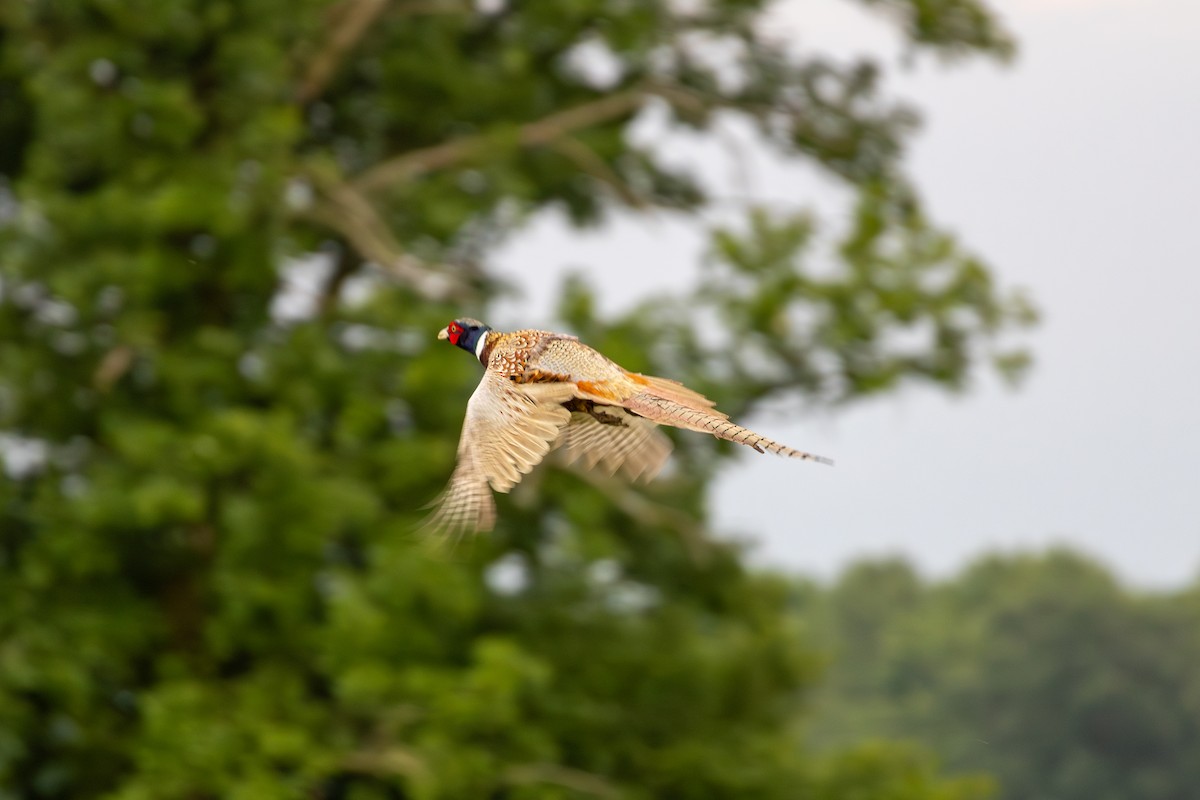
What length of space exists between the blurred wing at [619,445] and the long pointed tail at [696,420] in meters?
0.67

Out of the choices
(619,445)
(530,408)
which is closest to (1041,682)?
(619,445)

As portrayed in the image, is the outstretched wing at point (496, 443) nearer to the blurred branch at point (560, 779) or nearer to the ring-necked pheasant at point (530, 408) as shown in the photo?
the ring-necked pheasant at point (530, 408)

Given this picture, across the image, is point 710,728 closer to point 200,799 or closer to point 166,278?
point 200,799

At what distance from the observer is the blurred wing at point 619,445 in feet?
19.5

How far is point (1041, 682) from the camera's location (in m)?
58.3

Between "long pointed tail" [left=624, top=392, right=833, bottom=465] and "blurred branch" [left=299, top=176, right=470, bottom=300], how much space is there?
19.3 ft

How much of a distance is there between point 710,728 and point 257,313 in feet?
11.9

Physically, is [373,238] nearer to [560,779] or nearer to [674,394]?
[560,779]

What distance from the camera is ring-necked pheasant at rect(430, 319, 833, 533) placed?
5.02 metres

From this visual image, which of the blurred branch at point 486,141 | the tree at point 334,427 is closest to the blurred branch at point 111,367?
the tree at point 334,427

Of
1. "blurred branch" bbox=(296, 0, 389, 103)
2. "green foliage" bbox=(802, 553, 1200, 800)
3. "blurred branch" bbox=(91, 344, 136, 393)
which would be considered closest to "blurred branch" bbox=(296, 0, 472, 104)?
"blurred branch" bbox=(296, 0, 389, 103)

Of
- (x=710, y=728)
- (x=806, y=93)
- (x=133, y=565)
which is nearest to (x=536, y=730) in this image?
(x=710, y=728)

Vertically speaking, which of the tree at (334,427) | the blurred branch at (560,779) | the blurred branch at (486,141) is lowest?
the blurred branch at (560,779)

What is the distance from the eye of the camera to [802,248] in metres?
11.6
